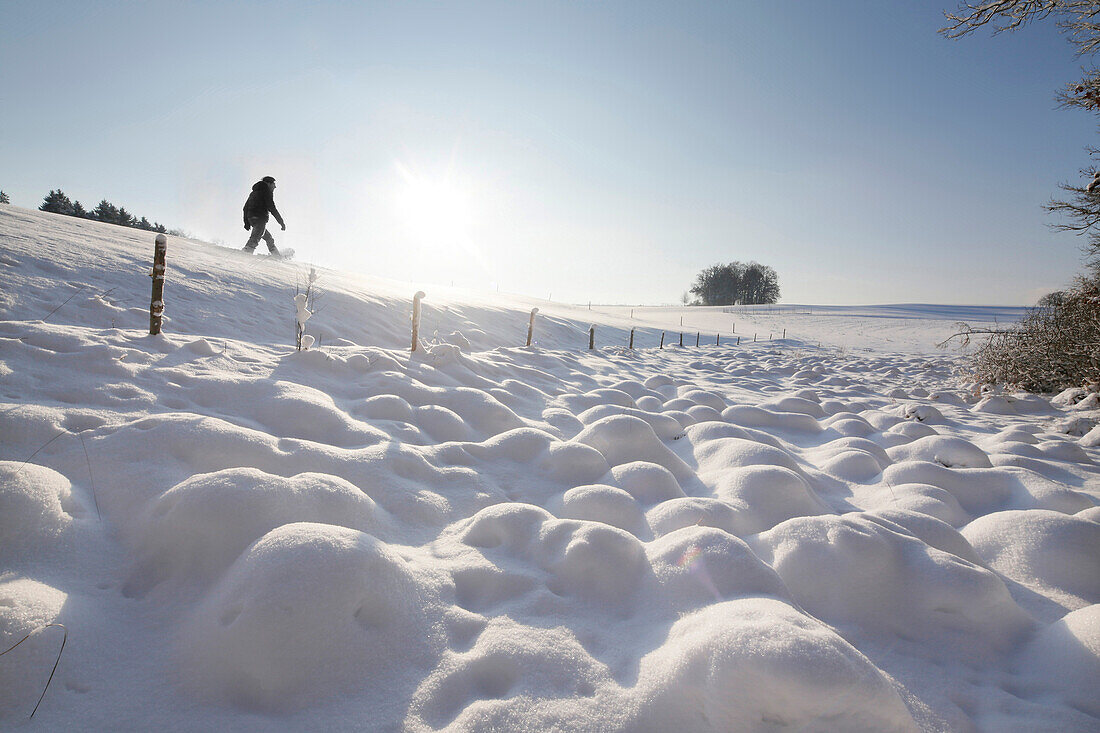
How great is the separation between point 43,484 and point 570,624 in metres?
1.69

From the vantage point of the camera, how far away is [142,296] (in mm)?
4945

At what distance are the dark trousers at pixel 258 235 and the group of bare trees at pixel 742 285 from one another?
55357 mm

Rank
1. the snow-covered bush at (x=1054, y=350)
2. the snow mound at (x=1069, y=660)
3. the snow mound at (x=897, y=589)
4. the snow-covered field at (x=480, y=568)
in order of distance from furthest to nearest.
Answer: the snow-covered bush at (x=1054, y=350), the snow mound at (x=897, y=589), the snow mound at (x=1069, y=660), the snow-covered field at (x=480, y=568)

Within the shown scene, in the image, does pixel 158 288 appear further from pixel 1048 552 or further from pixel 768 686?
pixel 1048 552

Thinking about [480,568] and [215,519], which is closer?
[215,519]

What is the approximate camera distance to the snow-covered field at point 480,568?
1.01 metres

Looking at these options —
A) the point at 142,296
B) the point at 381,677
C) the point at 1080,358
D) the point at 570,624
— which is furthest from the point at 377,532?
the point at 1080,358

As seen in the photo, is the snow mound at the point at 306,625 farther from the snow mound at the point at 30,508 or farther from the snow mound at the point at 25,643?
the snow mound at the point at 30,508

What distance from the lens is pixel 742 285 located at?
5709 centimetres

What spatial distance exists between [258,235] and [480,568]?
34.1 ft

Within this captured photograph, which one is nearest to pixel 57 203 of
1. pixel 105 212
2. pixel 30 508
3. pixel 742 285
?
pixel 105 212

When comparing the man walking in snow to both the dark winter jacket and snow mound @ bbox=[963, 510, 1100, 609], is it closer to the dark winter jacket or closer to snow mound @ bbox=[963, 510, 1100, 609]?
the dark winter jacket

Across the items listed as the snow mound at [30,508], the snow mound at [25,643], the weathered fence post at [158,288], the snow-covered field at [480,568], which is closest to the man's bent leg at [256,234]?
the weathered fence post at [158,288]

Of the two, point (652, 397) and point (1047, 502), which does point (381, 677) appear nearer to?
point (1047, 502)
